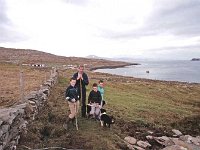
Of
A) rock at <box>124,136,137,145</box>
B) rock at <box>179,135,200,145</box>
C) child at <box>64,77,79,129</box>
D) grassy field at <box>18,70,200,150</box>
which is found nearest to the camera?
grassy field at <box>18,70,200,150</box>

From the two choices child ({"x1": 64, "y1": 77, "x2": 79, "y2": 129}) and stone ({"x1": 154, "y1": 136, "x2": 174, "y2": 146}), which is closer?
child ({"x1": 64, "y1": 77, "x2": 79, "y2": 129})

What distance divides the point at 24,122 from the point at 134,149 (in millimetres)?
5688

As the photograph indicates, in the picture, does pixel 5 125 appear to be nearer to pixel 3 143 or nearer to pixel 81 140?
pixel 3 143

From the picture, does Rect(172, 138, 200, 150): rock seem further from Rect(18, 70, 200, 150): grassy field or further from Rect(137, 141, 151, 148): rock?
Rect(137, 141, 151, 148): rock

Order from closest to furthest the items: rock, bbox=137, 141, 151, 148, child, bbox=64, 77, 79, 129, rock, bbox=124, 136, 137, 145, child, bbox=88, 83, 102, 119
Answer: child, bbox=64, 77, 79, 129, rock, bbox=124, 136, 137, 145, rock, bbox=137, 141, 151, 148, child, bbox=88, 83, 102, 119

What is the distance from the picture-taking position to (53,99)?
22188mm

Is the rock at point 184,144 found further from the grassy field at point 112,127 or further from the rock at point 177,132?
the rock at point 177,132

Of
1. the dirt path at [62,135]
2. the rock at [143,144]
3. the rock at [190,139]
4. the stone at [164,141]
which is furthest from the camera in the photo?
the rock at [190,139]

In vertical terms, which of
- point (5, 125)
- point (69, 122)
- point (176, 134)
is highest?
point (5, 125)

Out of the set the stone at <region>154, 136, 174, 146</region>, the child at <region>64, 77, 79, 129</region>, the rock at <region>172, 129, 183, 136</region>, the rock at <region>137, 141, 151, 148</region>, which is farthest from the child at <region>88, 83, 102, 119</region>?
the rock at <region>172, 129, 183, 136</region>

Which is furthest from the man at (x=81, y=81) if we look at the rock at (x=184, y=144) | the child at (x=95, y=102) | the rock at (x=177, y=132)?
the rock at (x=177, y=132)

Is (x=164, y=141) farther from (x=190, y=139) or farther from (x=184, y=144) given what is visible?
(x=190, y=139)

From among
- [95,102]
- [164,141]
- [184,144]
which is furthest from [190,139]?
[95,102]

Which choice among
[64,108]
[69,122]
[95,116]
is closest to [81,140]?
[69,122]
